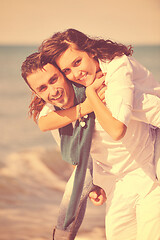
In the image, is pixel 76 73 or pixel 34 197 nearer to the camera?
pixel 76 73

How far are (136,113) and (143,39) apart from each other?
239 cm

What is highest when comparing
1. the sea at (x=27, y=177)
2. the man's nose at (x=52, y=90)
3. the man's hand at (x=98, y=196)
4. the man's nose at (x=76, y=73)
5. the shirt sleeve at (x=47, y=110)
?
the man's nose at (x=76, y=73)

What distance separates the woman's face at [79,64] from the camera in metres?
1.53

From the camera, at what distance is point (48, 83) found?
1.57 m

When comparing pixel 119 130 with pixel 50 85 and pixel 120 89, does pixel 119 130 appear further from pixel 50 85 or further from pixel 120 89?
pixel 50 85

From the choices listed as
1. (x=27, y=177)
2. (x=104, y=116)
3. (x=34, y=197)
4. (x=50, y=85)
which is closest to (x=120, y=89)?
(x=104, y=116)

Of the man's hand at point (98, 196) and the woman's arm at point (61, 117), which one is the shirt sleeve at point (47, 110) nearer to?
the woman's arm at point (61, 117)

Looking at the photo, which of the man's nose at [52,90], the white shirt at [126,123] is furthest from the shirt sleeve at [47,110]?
the man's nose at [52,90]

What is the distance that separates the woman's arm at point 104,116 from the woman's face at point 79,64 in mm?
45

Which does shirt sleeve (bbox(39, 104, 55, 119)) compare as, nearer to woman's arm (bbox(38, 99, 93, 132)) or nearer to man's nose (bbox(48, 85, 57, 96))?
woman's arm (bbox(38, 99, 93, 132))

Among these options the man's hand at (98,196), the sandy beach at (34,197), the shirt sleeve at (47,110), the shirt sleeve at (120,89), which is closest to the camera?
the shirt sleeve at (120,89)

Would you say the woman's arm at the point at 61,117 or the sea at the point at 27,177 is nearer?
the woman's arm at the point at 61,117

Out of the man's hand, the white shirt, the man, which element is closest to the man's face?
the man

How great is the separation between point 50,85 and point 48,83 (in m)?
0.01
